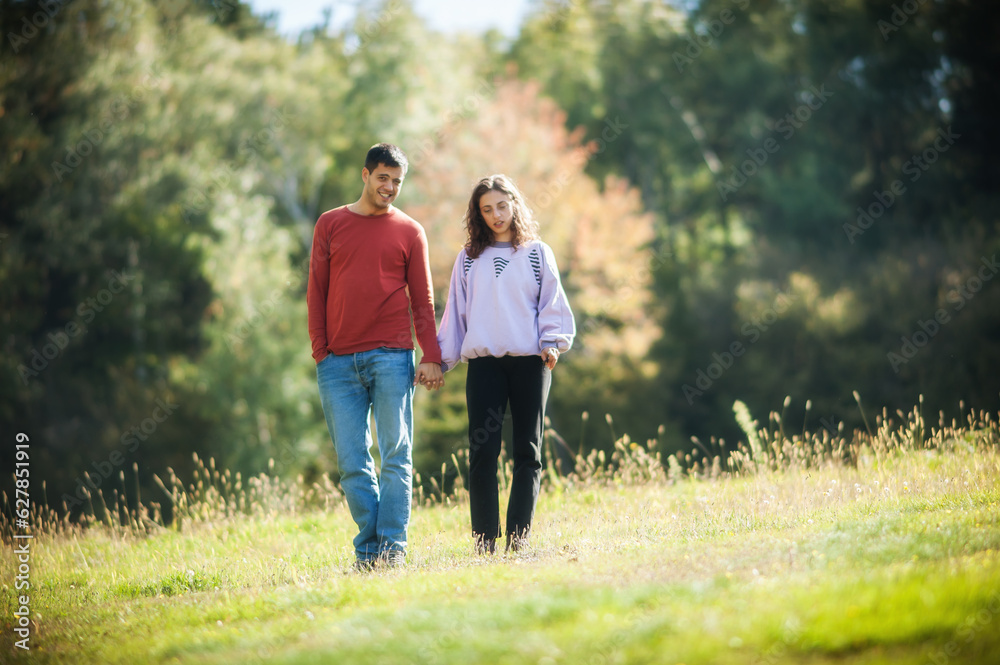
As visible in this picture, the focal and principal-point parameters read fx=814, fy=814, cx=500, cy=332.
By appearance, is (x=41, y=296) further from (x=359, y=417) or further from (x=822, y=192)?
(x=822, y=192)

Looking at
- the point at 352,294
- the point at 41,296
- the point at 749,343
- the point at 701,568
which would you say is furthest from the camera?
the point at 749,343

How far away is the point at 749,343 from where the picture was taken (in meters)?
20.3

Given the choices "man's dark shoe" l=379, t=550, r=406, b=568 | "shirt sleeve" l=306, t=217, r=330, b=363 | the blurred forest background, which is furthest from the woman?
the blurred forest background

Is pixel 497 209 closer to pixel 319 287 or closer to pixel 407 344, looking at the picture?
pixel 407 344

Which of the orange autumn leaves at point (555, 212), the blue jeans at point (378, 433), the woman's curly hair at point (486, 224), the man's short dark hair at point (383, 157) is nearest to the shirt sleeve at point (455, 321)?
the woman's curly hair at point (486, 224)

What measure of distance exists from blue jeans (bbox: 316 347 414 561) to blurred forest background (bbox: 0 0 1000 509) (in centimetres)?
1131

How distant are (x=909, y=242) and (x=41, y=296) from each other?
870 inches

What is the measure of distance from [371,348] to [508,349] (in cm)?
76

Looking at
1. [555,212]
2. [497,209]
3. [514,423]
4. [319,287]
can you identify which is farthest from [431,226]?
A: [514,423]

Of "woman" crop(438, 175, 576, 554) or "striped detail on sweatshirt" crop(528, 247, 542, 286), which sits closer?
"woman" crop(438, 175, 576, 554)

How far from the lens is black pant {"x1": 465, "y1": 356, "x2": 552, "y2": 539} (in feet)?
14.7

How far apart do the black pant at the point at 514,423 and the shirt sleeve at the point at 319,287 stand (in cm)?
89

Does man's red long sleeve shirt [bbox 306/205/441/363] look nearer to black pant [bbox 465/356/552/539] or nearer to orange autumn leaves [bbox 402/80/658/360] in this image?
black pant [bbox 465/356/552/539]

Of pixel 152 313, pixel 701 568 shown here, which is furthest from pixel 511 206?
pixel 152 313
